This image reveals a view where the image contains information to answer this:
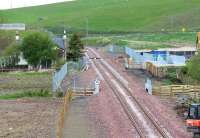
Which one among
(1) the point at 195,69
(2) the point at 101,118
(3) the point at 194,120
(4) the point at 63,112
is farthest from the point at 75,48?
(3) the point at 194,120

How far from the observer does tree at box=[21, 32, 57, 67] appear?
3403 inches

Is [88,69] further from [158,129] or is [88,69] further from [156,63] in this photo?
[158,129]

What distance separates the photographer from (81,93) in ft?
173

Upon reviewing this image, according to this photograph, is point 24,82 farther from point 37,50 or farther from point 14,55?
point 14,55

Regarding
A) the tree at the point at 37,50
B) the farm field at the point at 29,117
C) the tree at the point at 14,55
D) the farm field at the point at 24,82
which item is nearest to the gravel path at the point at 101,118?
the farm field at the point at 29,117

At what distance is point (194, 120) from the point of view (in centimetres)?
2873

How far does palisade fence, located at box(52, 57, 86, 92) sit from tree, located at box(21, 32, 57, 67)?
4654 millimetres

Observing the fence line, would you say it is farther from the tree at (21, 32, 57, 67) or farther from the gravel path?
the tree at (21, 32, 57, 67)

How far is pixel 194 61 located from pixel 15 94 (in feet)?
57.1

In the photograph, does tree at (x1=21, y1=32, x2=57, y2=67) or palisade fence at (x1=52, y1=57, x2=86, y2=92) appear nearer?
palisade fence at (x1=52, y1=57, x2=86, y2=92)

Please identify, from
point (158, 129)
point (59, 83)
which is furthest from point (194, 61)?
point (158, 129)

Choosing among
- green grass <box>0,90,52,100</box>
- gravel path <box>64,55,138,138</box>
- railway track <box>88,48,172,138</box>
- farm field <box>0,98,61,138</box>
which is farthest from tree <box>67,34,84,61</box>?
farm field <box>0,98,61,138</box>

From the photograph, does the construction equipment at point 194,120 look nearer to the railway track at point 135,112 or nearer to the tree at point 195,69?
the railway track at point 135,112

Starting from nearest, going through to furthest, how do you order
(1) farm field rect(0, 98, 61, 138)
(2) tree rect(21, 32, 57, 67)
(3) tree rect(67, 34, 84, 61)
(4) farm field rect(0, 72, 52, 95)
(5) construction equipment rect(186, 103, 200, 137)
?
(5) construction equipment rect(186, 103, 200, 137), (1) farm field rect(0, 98, 61, 138), (4) farm field rect(0, 72, 52, 95), (3) tree rect(67, 34, 84, 61), (2) tree rect(21, 32, 57, 67)
